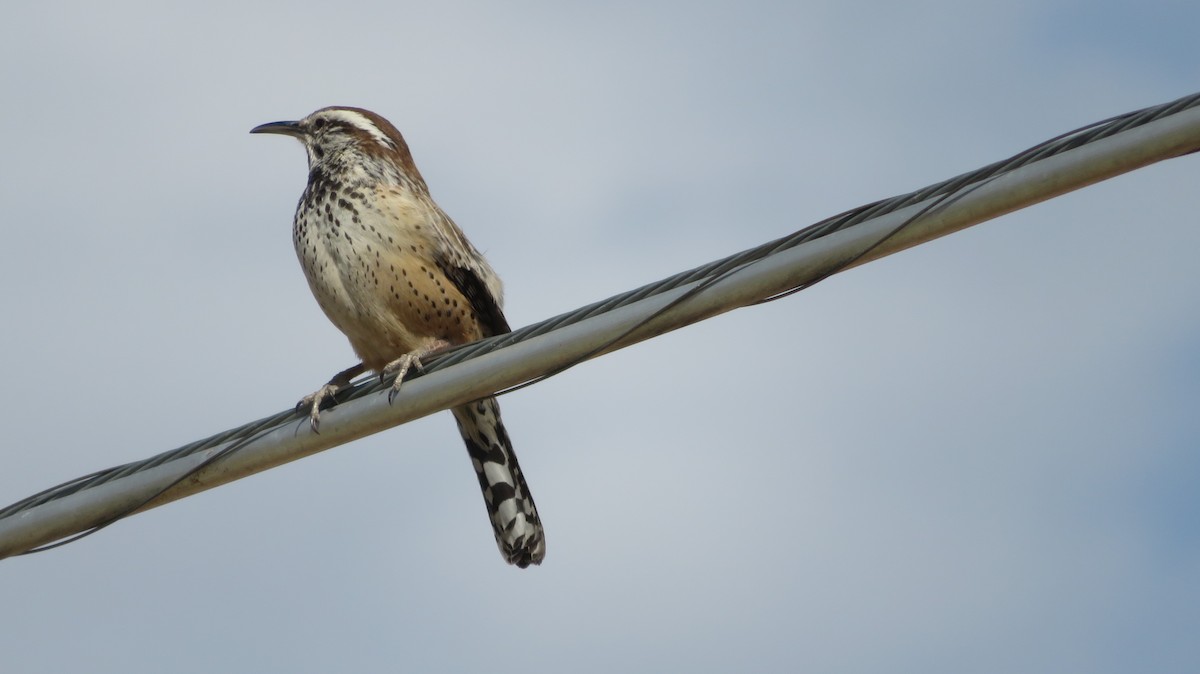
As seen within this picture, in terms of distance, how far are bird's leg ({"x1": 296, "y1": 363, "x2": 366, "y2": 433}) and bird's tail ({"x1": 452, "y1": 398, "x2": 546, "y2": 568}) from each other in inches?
22.7

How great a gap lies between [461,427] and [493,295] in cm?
63

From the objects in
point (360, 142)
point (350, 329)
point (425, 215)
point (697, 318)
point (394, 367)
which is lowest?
point (697, 318)

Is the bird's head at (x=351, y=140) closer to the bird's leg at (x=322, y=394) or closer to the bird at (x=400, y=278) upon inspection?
the bird at (x=400, y=278)

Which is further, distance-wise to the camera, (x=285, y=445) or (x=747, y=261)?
(x=285, y=445)

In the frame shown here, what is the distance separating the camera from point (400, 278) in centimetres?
660

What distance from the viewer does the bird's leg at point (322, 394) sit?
4668 millimetres

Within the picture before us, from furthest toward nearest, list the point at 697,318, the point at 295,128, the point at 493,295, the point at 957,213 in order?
the point at 295,128 → the point at 493,295 → the point at 697,318 → the point at 957,213

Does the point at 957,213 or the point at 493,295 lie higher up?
the point at 493,295

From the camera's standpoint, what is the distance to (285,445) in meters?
4.61

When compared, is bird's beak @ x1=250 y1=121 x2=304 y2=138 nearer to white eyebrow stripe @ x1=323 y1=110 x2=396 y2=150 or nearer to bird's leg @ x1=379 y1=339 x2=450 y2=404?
white eyebrow stripe @ x1=323 y1=110 x2=396 y2=150

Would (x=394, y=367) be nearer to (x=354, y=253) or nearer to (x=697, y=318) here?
(x=354, y=253)

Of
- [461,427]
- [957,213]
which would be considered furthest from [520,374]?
[461,427]

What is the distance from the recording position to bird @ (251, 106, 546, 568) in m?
6.59

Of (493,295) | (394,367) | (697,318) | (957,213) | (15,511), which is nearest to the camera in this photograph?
(957,213)
